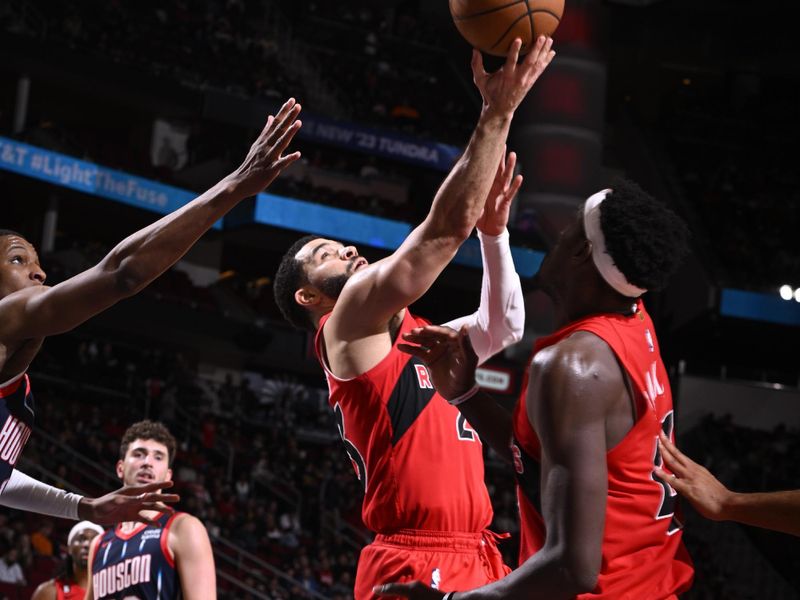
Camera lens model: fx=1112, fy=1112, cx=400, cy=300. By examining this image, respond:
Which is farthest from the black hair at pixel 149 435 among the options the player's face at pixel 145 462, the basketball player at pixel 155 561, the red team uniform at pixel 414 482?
the red team uniform at pixel 414 482

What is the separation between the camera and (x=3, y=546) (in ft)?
42.0

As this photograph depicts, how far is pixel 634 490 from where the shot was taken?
300cm

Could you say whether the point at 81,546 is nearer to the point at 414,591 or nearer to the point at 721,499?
the point at 414,591

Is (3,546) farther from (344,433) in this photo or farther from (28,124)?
(28,124)

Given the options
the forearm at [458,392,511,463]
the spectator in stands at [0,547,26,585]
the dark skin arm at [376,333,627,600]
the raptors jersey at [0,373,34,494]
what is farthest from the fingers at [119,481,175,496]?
the spectator in stands at [0,547,26,585]

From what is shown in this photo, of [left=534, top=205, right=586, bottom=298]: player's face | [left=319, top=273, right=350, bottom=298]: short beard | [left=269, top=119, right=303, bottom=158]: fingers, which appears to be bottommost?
[left=319, top=273, right=350, bottom=298]: short beard

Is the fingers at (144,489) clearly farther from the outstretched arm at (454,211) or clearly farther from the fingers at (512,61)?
the fingers at (512,61)

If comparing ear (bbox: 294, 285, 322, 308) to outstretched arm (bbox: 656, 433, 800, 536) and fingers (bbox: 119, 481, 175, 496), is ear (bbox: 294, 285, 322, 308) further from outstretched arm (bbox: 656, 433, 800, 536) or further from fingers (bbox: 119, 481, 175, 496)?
outstretched arm (bbox: 656, 433, 800, 536)

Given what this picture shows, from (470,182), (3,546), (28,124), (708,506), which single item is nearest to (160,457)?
(470,182)

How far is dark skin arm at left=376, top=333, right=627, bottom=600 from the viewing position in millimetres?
2779

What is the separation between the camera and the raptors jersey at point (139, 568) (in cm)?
583

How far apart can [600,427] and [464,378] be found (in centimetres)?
85

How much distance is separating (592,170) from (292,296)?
2406cm

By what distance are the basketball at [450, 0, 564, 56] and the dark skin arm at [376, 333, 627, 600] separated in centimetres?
156
